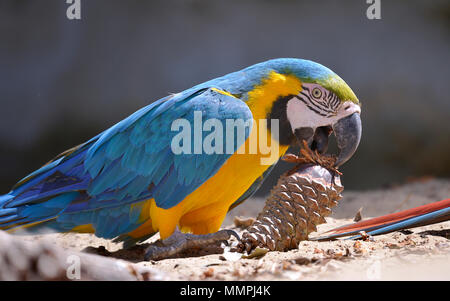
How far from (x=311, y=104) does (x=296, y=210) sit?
0.45 meters

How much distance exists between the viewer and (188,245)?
201 centimetres

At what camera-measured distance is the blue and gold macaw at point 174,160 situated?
1.99m

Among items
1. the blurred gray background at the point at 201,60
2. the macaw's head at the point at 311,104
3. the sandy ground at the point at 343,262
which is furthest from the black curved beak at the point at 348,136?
the blurred gray background at the point at 201,60

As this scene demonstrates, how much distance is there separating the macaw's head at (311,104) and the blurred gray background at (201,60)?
8.60 ft

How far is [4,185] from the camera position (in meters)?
4.54

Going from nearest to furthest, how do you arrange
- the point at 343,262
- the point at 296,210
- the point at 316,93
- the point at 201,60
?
1. the point at 343,262
2. the point at 296,210
3. the point at 316,93
4. the point at 201,60

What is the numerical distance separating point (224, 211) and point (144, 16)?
314cm

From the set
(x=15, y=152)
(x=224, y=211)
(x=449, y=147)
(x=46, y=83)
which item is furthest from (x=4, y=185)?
(x=449, y=147)

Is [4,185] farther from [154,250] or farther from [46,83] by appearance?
[154,250]

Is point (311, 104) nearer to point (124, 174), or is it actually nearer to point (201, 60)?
point (124, 174)

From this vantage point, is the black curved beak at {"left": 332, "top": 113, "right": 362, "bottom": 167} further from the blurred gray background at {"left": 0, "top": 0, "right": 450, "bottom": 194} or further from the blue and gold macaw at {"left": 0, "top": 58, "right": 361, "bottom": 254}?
the blurred gray background at {"left": 0, "top": 0, "right": 450, "bottom": 194}

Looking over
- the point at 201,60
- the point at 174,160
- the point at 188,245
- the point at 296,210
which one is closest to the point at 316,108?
the point at 296,210

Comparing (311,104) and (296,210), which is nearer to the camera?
(296,210)

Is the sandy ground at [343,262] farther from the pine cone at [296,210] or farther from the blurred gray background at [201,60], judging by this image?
the blurred gray background at [201,60]
